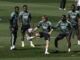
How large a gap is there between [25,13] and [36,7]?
2082cm

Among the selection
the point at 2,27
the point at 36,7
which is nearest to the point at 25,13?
the point at 2,27

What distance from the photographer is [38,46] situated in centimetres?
2234

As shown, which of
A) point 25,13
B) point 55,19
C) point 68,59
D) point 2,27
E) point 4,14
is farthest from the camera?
point 4,14

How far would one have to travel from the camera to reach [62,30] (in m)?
20.4

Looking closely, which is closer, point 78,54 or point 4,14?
point 78,54

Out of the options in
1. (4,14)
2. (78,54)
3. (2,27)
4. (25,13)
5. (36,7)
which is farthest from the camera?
(36,7)

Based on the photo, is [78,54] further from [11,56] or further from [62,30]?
[11,56]

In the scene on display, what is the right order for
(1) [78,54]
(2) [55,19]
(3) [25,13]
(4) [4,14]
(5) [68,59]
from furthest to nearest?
(4) [4,14]
(2) [55,19]
(3) [25,13]
(1) [78,54]
(5) [68,59]

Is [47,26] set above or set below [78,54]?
above

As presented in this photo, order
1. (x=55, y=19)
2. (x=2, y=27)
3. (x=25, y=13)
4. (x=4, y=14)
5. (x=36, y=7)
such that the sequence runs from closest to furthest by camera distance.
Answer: (x=25, y=13) → (x=2, y=27) → (x=55, y=19) → (x=4, y=14) → (x=36, y=7)

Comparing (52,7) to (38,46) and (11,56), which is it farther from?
(11,56)

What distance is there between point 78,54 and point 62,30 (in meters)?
1.47

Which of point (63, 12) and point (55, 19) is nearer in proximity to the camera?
point (55, 19)

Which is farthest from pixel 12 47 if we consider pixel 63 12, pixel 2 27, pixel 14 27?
pixel 63 12
